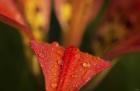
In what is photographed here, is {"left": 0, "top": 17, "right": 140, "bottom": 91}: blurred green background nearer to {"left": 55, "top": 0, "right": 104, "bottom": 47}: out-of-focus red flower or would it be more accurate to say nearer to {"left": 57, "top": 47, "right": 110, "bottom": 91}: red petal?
{"left": 55, "top": 0, "right": 104, "bottom": 47}: out-of-focus red flower

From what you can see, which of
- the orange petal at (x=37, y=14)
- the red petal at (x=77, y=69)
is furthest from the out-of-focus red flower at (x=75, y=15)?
the red petal at (x=77, y=69)

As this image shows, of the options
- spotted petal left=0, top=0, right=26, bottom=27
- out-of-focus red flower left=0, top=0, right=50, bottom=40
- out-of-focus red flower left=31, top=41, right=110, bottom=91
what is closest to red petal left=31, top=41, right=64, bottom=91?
out-of-focus red flower left=31, top=41, right=110, bottom=91

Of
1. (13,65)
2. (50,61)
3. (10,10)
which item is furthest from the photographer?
(13,65)

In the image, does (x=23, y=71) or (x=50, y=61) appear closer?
(x=50, y=61)

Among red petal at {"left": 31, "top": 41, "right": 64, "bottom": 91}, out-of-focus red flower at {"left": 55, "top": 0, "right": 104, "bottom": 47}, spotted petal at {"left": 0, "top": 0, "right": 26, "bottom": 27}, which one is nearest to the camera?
red petal at {"left": 31, "top": 41, "right": 64, "bottom": 91}

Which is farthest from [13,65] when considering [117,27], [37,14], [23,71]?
[117,27]

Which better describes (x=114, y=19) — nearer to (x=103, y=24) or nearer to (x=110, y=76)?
(x=103, y=24)

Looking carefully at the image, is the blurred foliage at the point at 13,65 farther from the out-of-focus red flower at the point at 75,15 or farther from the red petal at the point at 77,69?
the red petal at the point at 77,69

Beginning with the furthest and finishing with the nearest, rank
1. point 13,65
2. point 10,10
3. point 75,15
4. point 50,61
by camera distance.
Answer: point 13,65 → point 75,15 → point 10,10 → point 50,61

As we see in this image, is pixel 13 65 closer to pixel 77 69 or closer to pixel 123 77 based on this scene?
pixel 123 77
